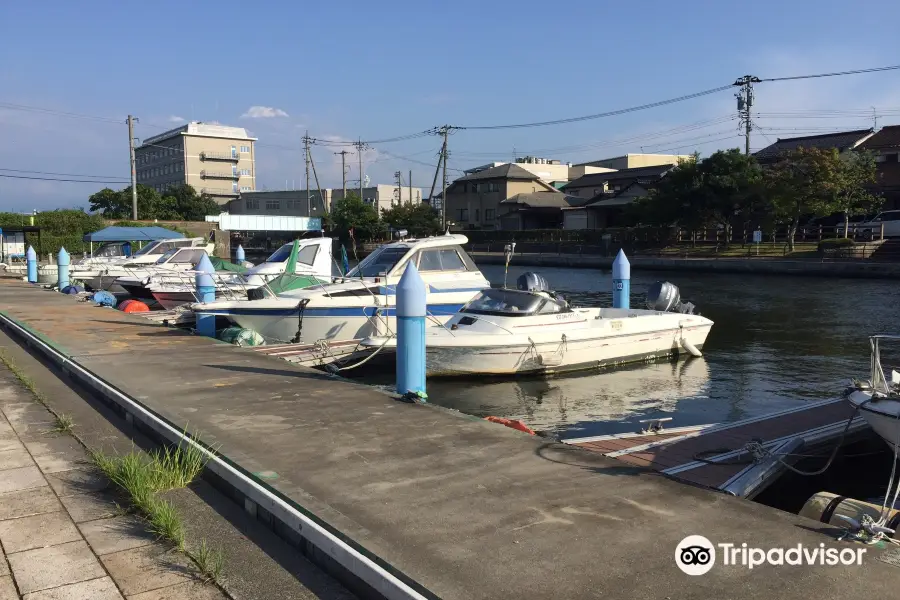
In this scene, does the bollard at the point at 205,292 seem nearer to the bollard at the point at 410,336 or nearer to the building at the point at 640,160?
the bollard at the point at 410,336

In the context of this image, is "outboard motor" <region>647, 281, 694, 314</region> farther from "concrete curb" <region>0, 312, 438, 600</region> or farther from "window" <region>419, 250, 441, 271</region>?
"concrete curb" <region>0, 312, 438, 600</region>

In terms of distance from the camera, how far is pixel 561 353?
13.3m

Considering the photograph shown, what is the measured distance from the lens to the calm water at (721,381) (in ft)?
37.1

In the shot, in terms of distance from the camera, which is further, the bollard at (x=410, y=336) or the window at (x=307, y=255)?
the window at (x=307, y=255)

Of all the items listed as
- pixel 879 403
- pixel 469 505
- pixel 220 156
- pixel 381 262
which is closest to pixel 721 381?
pixel 381 262

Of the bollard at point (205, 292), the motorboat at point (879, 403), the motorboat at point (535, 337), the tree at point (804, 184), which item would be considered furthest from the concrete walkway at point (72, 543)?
the tree at point (804, 184)

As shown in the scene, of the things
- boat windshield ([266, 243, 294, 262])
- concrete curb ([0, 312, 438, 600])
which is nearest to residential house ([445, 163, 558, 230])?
boat windshield ([266, 243, 294, 262])

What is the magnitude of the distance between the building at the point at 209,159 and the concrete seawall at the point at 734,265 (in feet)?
230

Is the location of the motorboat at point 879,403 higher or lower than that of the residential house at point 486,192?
lower

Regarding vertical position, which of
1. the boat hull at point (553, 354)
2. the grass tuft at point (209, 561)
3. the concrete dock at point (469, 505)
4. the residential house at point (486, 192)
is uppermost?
the residential house at point (486, 192)

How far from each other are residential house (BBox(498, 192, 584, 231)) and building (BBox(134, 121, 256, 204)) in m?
57.2

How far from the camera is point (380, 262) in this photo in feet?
52.7

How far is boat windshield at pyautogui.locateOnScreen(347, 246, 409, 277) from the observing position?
15.7 metres

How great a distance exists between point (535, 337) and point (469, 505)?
27.8 feet
